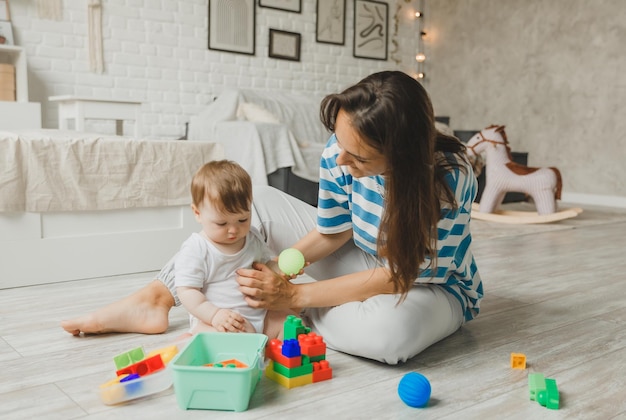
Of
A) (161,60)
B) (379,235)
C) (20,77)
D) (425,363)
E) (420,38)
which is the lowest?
(425,363)

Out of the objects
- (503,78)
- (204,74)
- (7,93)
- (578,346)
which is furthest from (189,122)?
(578,346)

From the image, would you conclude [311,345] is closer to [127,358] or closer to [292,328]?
[292,328]

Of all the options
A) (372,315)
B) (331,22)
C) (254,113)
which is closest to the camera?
(372,315)

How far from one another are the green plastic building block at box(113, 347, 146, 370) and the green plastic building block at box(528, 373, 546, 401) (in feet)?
2.63

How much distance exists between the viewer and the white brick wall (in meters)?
3.94

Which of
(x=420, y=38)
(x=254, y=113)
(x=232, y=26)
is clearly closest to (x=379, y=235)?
(x=254, y=113)

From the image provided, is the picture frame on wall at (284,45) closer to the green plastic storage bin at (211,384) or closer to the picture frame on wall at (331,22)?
the picture frame on wall at (331,22)

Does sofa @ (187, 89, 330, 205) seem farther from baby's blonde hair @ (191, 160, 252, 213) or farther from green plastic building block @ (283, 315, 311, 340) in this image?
green plastic building block @ (283, 315, 311, 340)

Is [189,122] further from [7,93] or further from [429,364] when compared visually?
[429,364]

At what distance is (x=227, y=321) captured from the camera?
1.34 metres

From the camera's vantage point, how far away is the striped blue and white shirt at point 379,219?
1.27 m

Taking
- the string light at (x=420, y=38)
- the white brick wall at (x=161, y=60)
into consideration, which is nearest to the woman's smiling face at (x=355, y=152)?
the white brick wall at (x=161, y=60)

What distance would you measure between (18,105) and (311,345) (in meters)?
2.94

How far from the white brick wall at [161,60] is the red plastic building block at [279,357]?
10.8 ft
